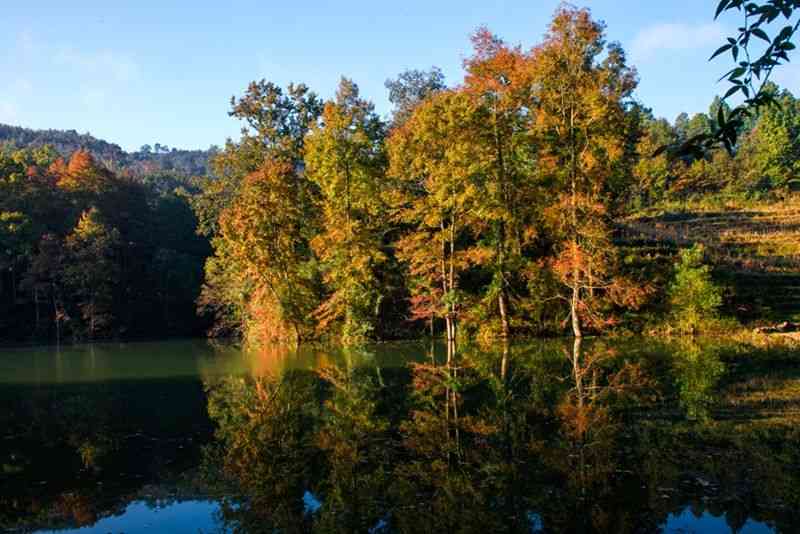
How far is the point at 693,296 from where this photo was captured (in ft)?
106

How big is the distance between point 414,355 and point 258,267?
12403 millimetres

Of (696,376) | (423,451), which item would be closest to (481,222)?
(696,376)

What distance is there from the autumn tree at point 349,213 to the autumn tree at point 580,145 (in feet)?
29.2

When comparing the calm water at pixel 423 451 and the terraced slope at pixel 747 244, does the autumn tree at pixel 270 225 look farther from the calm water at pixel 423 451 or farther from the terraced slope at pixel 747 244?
the terraced slope at pixel 747 244

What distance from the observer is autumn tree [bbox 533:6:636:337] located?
31734mm

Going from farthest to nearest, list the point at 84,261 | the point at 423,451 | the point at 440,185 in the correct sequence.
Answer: the point at 84,261 < the point at 440,185 < the point at 423,451

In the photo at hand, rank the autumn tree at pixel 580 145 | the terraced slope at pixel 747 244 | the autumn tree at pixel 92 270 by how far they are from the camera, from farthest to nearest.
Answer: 1. the autumn tree at pixel 92 270
2. the terraced slope at pixel 747 244
3. the autumn tree at pixel 580 145

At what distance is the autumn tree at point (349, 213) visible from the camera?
35.0 m

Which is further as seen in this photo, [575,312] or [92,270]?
[92,270]

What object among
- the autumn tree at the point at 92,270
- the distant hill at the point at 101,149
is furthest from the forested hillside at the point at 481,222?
the distant hill at the point at 101,149

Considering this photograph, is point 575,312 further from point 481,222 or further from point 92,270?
point 92,270

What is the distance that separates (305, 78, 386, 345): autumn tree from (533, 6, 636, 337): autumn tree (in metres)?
8.90

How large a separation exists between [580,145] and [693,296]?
9.06 m

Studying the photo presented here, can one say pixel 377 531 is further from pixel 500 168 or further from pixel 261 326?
pixel 261 326
